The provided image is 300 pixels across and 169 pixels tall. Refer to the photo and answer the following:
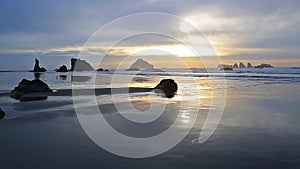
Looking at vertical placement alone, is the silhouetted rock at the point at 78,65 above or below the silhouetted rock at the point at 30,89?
above

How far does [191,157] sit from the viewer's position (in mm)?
6223

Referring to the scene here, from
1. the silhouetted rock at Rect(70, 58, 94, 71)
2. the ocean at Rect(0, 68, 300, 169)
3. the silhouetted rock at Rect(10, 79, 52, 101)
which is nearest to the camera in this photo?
the ocean at Rect(0, 68, 300, 169)

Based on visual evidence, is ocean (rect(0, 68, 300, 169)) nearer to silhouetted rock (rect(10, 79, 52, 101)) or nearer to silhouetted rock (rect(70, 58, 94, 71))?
silhouetted rock (rect(10, 79, 52, 101))

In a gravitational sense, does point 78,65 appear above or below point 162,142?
above

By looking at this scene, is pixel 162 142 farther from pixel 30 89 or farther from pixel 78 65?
pixel 78 65

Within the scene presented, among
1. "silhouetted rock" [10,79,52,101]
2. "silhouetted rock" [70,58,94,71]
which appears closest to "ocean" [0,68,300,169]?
"silhouetted rock" [10,79,52,101]

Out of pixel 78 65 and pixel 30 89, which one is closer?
pixel 30 89

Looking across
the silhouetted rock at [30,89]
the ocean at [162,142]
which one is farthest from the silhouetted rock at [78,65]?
the ocean at [162,142]

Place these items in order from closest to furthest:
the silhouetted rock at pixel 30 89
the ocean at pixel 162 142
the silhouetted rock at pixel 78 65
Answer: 1. the ocean at pixel 162 142
2. the silhouetted rock at pixel 30 89
3. the silhouetted rock at pixel 78 65

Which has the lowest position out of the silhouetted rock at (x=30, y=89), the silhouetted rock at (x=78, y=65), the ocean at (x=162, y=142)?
the ocean at (x=162, y=142)

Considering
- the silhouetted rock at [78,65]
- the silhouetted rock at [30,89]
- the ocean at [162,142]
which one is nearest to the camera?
the ocean at [162,142]

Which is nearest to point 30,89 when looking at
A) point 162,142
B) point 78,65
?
point 162,142

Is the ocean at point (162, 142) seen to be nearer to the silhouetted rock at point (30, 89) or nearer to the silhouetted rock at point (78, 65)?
the silhouetted rock at point (30, 89)

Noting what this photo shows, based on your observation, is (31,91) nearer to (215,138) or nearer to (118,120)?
(118,120)
